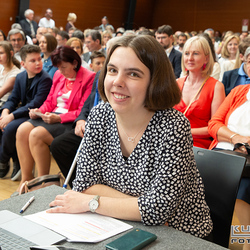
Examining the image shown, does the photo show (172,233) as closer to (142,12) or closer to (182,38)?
(182,38)

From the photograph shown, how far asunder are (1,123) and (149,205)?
291 cm

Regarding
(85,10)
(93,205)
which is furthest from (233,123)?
(85,10)

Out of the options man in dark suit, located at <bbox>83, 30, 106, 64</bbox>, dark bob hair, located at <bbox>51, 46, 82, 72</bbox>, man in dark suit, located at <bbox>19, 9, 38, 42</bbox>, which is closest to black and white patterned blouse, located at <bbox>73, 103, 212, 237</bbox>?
dark bob hair, located at <bbox>51, 46, 82, 72</bbox>

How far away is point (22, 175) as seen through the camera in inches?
138

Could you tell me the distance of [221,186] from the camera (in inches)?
63.7

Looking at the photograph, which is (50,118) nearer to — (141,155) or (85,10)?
(141,155)

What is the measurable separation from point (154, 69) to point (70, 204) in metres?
0.63

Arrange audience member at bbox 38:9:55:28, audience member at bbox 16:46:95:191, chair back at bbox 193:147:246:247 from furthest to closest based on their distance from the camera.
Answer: audience member at bbox 38:9:55:28 → audience member at bbox 16:46:95:191 → chair back at bbox 193:147:246:247

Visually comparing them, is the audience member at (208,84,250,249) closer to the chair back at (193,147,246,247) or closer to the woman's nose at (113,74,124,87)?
the chair back at (193,147,246,247)

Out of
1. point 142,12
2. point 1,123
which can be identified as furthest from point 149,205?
point 142,12

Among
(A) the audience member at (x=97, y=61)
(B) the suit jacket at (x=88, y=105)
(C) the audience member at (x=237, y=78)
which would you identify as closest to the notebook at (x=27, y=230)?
(B) the suit jacket at (x=88, y=105)

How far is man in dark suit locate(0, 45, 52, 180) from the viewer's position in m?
3.72

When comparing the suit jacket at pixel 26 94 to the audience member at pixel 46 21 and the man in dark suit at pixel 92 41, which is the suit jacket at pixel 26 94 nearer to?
the man in dark suit at pixel 92 41

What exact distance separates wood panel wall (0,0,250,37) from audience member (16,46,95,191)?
29.2ft
